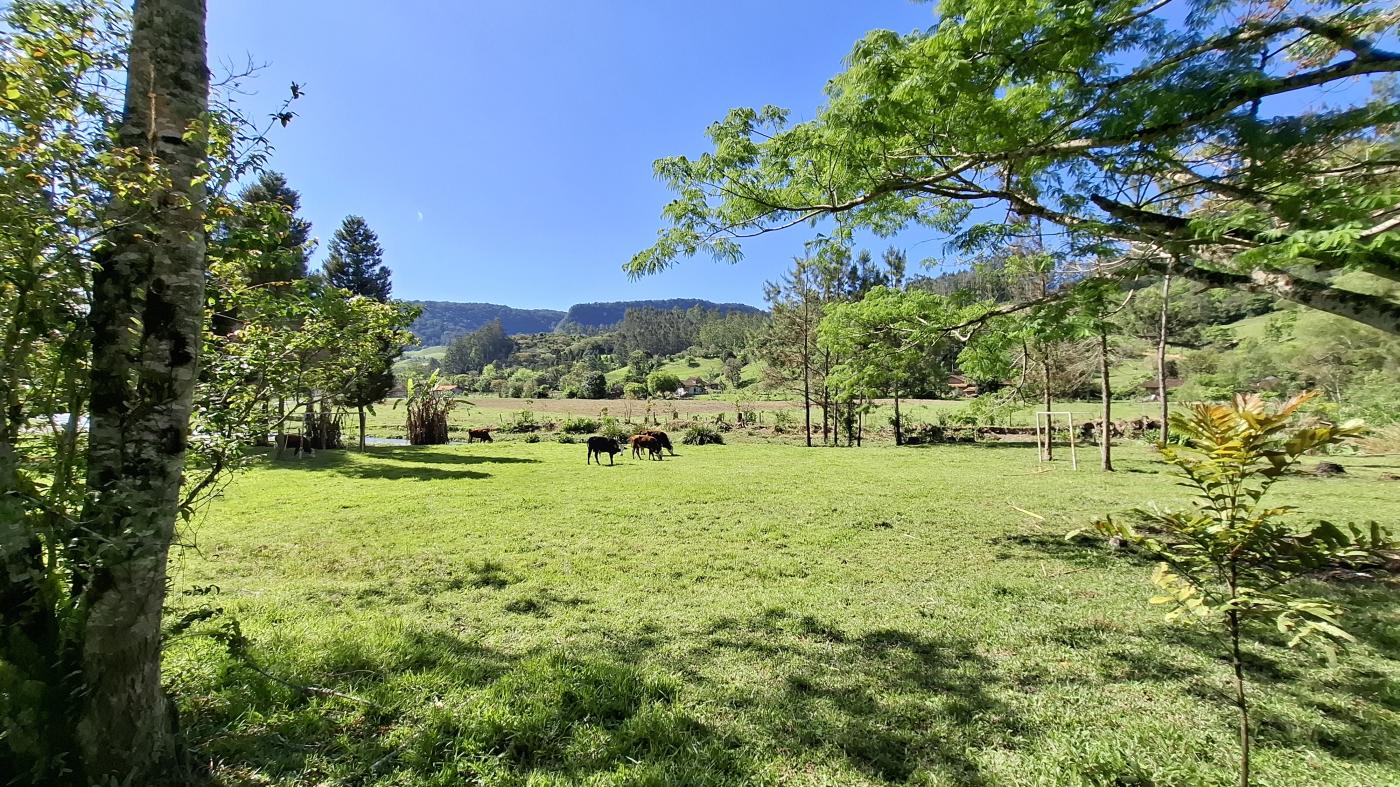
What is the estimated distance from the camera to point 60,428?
2221 mm

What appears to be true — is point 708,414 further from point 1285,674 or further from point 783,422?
point 1285,674

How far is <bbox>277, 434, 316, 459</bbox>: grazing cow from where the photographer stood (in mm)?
17547

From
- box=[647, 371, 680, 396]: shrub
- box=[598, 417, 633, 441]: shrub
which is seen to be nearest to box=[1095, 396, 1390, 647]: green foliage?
box=[598, 417, 633, 441]: shrub

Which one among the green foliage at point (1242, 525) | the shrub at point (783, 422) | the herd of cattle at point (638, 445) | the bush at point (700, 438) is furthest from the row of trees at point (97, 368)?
the shrub at point (783, 422)

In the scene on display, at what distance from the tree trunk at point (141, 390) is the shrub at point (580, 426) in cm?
2676

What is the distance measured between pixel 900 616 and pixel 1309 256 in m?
3.82

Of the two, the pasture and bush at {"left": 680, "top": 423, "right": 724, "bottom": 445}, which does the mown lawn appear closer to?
bush at {"left": 680, "top": 423, "right": 724, "bottom": 445}

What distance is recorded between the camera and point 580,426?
29406 mm

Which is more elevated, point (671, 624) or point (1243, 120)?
point (1243, 120)

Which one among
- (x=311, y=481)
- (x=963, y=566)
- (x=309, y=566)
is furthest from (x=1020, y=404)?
(x=311, y=481)

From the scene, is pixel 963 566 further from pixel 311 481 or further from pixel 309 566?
pixel 311 481

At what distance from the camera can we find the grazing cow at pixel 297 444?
17547 millimetres

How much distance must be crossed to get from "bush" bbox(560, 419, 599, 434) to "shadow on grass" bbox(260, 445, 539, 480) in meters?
9.12

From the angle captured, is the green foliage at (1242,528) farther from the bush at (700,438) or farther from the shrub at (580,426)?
the shrub at (580,426)
